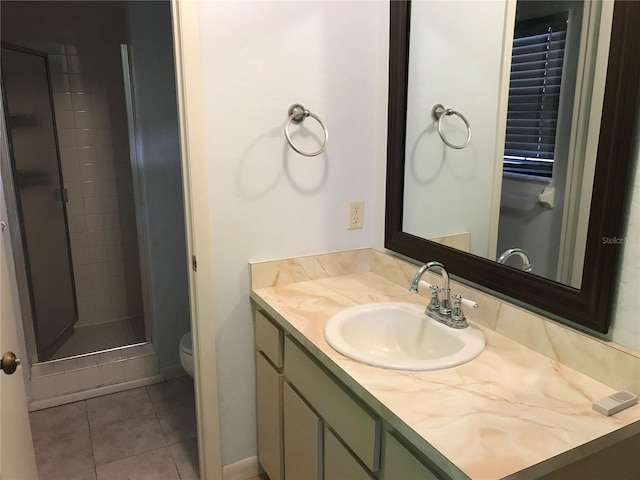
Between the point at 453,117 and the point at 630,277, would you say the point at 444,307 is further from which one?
the point at 453,117

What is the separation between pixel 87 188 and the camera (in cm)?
324

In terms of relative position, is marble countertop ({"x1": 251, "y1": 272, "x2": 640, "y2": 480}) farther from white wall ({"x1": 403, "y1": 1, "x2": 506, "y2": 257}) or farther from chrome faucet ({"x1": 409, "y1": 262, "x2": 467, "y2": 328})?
white wall ({"x1": 403, "y1": 1, "x2": 506, "y2": 257})

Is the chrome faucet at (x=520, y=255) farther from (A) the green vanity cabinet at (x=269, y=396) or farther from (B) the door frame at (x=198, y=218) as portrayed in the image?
(B) the door frame at (x=198, y=218)

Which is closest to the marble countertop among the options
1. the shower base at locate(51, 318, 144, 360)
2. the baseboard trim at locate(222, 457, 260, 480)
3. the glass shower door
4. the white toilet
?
the baseboard trim at locate(222, 457, 260, 480)

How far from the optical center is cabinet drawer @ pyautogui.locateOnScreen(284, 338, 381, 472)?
1141mm

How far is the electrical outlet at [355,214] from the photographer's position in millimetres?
1906

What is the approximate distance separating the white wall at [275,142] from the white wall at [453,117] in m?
0.16

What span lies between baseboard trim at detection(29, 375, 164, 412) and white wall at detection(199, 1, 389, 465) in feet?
3.30

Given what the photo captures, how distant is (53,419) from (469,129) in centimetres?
232

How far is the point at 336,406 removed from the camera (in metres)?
1.29

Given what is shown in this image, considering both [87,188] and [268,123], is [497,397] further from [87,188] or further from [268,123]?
[87,188]

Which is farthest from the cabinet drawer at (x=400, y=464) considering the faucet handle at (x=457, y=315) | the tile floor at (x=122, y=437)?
the tile floor at (x=122, y=437)

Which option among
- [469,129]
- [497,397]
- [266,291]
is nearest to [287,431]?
[266,291]

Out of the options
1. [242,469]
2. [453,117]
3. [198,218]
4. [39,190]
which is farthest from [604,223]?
[39,190]
